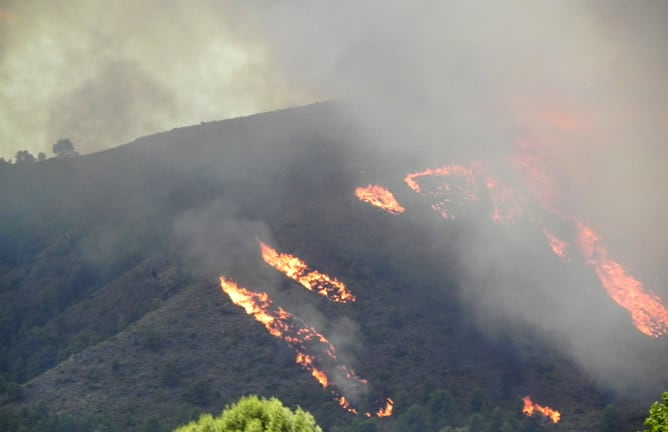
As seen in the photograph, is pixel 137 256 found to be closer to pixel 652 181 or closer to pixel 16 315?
pixel 16 315

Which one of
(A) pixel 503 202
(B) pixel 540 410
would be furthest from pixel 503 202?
(B) pixel 540 410

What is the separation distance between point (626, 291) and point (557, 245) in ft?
45.4

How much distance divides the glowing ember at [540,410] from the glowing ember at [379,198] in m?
43.6

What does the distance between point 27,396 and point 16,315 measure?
3788 cm

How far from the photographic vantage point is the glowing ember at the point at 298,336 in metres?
114

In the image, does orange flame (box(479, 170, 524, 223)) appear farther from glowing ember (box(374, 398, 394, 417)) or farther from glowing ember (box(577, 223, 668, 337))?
glowing ember (box(374, 398, 394, 417))

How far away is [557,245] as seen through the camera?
148375mm

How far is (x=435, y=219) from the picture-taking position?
485 ft

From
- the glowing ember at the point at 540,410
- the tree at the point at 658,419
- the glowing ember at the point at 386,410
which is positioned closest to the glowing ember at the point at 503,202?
the glowing ember at the point at 540,410

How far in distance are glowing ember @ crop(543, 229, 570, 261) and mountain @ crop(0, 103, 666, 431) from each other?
88.6 inches

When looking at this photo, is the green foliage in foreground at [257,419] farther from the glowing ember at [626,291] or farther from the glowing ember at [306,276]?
the glowing ember at [626,291]

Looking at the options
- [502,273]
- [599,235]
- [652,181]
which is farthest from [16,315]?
[652,181]

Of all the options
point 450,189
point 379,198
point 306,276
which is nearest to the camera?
point 306,276

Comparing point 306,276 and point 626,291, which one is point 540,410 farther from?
point 306,276
